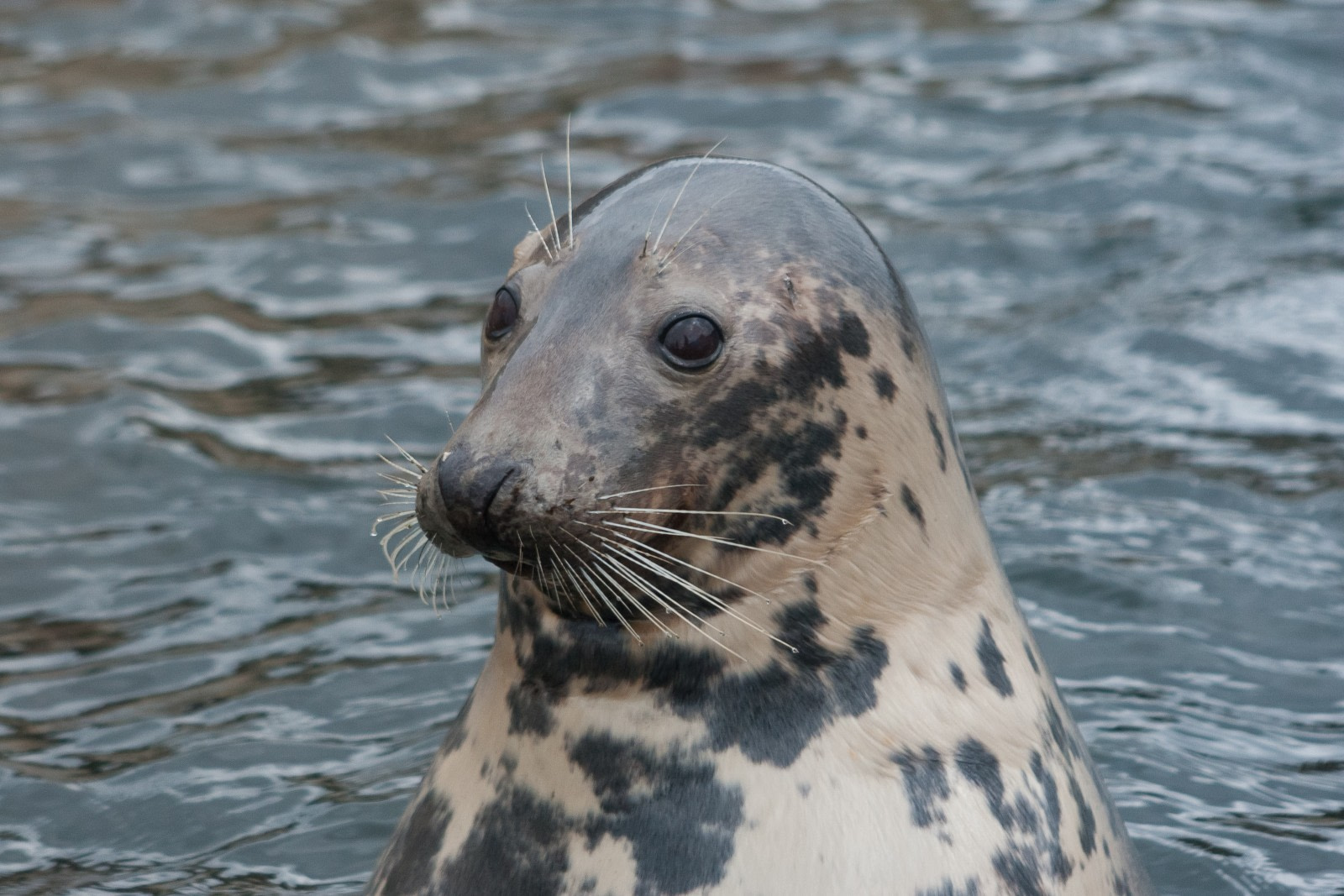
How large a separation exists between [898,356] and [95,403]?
15.7ft

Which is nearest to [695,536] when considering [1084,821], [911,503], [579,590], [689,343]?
[579,590]

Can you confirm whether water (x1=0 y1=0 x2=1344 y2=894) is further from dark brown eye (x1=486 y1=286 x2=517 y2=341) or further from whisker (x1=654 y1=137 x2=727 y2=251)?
whisker (x1=654 y1=137 x2=727 y2=251)

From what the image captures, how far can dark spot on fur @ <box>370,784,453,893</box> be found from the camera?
10.9 ft

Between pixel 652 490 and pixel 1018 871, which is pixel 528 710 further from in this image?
pixel 1018 871

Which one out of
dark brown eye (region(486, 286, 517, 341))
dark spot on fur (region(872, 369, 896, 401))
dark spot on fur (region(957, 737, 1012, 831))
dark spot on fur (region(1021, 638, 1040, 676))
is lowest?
dark spot on fur (region(957, 737, 1012, 831))

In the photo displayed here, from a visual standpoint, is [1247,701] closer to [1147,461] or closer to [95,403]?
[1147,461]

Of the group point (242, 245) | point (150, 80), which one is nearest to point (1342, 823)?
point (242, 245)

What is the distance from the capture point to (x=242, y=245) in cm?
893

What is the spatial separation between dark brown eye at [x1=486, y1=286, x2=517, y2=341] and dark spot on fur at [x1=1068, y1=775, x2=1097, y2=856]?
122 cm

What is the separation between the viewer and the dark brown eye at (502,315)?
3.29m

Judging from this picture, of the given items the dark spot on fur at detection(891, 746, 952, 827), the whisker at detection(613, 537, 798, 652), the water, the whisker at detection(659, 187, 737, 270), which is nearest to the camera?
the whisker at detection(613, 537, 798, 652)

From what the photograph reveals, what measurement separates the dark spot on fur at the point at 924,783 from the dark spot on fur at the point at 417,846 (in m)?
0.78

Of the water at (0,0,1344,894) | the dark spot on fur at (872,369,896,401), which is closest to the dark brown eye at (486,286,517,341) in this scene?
the dark spot on fur at (872,369,896,401)

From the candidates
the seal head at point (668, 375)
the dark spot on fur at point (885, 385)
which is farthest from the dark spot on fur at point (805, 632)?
the dark spot on fur at point (885, 385)
